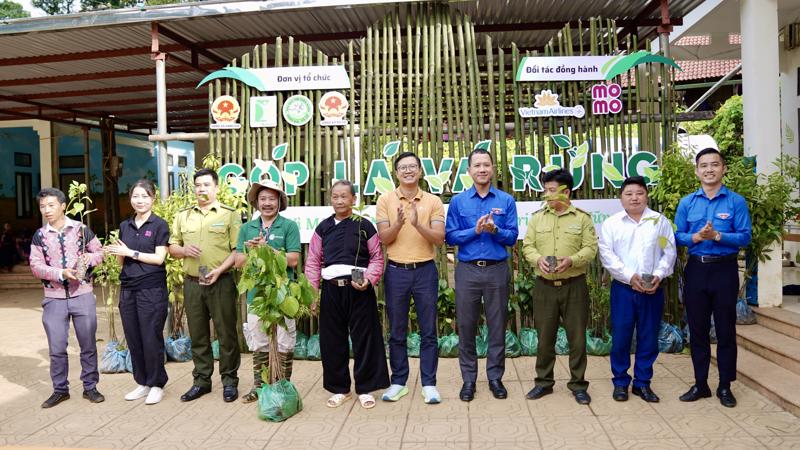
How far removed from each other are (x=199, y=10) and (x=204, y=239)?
2.38m

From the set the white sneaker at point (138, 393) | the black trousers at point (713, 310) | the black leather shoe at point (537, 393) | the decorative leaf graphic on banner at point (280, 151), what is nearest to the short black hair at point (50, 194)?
the white sneaker at point (138, 393)

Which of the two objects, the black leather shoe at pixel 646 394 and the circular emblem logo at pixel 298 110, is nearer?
the black leather shoe at pixel 646 394

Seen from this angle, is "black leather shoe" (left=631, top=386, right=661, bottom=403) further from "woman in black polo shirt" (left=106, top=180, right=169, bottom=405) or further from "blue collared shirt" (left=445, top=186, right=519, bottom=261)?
"woman in black polo shirt" (left=106, top=180, right=169, bottom=405)

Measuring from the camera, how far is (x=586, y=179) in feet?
18.0

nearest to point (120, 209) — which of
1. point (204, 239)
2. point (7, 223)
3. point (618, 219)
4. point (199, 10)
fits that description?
point (7, 223)

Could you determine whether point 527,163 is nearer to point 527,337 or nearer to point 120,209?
point 527,337

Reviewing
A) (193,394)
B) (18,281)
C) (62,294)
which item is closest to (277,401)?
(193,394)

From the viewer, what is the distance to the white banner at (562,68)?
5.42 meters

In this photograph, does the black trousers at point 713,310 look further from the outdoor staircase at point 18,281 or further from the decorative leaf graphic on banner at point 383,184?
the outdoor staircase at point 18,281

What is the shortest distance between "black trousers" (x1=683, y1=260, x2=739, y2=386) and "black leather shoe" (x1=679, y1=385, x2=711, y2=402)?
5 centimetres

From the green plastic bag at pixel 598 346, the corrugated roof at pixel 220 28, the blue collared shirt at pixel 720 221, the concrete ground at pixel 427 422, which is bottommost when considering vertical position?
the concrete ground at pixel 427 422

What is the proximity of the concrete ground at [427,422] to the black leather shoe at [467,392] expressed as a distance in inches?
1.8

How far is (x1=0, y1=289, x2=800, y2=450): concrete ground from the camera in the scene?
3512 mm

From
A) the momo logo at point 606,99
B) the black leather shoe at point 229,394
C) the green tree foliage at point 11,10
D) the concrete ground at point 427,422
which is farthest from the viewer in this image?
the green tree foliage at point 11,10
